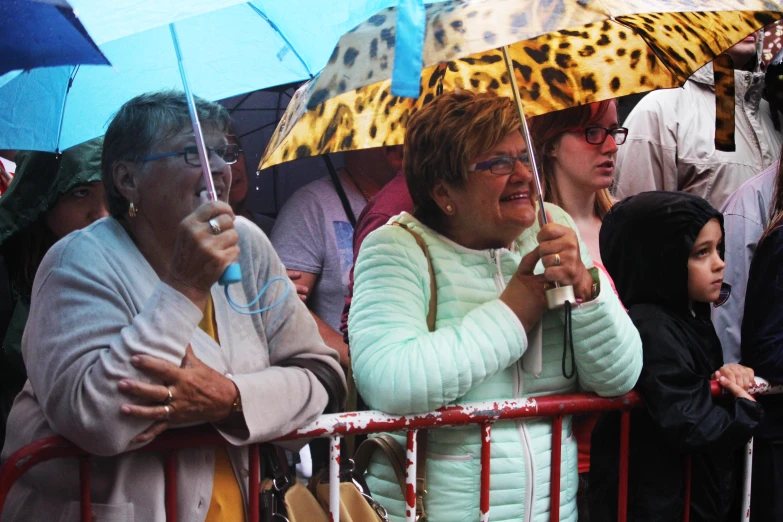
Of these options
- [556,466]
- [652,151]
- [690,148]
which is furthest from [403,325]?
[690,148]

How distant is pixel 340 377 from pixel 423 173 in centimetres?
73

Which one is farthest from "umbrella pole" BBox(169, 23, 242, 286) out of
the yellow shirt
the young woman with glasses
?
the young woman with glasses

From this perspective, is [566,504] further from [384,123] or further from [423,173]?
[384,123]

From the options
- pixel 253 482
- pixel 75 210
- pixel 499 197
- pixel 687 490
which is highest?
pixel 499 197

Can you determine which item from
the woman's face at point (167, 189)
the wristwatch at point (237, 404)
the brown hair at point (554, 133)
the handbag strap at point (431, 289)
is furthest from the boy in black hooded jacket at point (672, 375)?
the woman's face at point (167, 189)

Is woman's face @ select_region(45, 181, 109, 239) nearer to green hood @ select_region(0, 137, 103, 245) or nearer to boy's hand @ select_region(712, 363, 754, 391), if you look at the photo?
green hood @ select_region(0, 137, 103, 245)

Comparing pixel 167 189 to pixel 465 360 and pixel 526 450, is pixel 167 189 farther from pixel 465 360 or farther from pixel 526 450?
pixel 526 450

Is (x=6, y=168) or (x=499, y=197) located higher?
(x=499, y=197)

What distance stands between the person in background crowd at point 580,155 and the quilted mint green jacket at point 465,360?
1118 millimetres

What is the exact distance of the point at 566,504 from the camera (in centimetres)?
317

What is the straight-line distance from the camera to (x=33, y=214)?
3623 millimetres

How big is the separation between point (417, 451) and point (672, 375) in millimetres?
924

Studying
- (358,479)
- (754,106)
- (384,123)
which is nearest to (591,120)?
(384,123)

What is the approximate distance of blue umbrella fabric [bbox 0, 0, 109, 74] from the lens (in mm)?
2600
